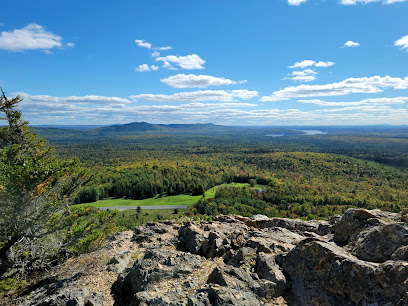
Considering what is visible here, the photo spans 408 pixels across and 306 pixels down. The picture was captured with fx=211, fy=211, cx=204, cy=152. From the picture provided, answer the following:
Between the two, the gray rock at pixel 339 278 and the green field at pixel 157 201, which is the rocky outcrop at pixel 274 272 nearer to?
the gray rock at pixel 339 278

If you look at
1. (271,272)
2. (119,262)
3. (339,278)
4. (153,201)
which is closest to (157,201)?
(153,201)

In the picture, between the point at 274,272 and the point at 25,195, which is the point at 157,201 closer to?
the point at 25,195

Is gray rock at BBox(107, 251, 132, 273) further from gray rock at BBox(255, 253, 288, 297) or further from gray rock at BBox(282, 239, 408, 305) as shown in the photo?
gray rock at BBox(282, 239, 408, 305)

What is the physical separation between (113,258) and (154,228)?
263 inches

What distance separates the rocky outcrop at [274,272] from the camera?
9.77 meters

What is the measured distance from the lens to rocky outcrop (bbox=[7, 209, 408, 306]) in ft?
32.1

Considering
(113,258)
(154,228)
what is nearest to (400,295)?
(113,258)

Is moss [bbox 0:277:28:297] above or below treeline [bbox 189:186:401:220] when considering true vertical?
above

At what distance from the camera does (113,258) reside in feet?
49.1

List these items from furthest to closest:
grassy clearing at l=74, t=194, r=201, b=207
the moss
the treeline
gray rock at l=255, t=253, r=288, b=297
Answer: grassy clearing at l=74, t=194, r=201, b=207
the treeline
the moss
gray rock at l=255, t=253, r=288, b=297

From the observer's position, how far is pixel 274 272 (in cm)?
1182

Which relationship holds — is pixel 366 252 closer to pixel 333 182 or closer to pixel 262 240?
pixel 262 240

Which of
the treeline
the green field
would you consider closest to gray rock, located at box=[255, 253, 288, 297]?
the treeline

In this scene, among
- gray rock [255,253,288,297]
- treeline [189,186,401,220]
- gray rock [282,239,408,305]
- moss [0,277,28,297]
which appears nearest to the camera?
gray rock [282,239,408,305]
